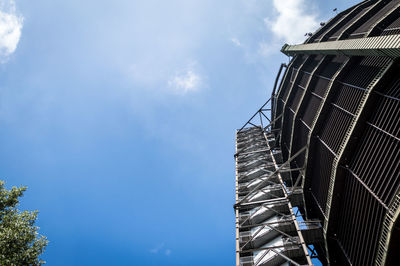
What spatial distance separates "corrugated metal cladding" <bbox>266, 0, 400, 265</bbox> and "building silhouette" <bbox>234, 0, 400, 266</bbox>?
0.15 ft

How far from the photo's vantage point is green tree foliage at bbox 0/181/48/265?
11.8 m

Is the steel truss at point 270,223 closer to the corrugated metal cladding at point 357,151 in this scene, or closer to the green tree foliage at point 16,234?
the corrugated metal cladding at point 357,151

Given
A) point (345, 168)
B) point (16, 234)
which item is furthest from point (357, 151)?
point (16, 234)

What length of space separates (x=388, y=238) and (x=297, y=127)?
46.7 feet

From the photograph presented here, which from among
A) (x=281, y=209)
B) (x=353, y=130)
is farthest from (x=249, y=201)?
(x=353, y=130)

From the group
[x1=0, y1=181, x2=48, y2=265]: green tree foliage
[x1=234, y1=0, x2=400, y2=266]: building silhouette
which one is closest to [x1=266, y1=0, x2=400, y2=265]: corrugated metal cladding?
[x1=234, y1=0, x2=400, y2=266]: building silhouette

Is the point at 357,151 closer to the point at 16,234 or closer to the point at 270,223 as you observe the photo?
the point at 270,223

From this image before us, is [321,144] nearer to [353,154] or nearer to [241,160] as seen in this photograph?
[353,154]

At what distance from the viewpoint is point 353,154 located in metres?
Answer: 13.2

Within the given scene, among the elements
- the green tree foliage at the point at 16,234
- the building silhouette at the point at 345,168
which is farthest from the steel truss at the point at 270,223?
the green tree foliage at the point at 16,234

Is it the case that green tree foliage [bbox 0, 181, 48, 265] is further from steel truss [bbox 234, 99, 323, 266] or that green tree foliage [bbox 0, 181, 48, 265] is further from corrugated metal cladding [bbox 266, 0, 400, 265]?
corrugated metal cladding [bbox 266, 0, 400, 265]

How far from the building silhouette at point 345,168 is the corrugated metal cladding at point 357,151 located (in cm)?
5

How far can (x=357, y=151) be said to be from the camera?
13.0 meters

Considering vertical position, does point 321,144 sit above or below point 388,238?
above
